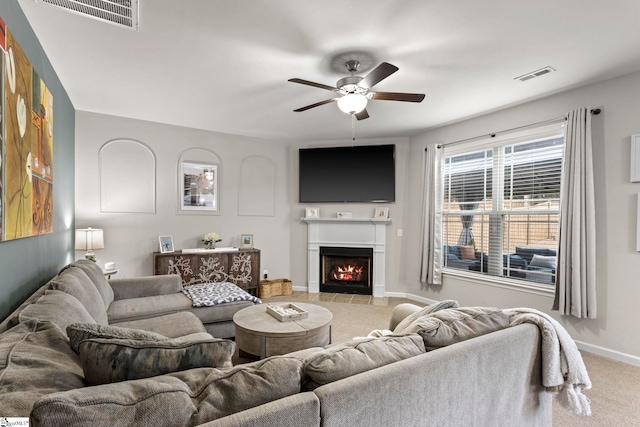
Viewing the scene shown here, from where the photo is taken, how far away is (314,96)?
360 cm

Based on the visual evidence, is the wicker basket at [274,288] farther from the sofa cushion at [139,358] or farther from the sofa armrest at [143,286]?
the sofa cushion at [139,358]

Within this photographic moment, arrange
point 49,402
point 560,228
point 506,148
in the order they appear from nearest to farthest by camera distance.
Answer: point 49,402 → point 560,228 → point 506,148

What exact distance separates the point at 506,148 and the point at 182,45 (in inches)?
148

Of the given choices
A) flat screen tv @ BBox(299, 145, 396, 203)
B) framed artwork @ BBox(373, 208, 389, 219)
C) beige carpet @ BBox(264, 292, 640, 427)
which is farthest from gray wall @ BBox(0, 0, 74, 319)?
framed artwork @ BBox(373, 208, 389, 219)

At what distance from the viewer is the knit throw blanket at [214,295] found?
3053 mm

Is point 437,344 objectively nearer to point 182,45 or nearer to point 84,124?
point 182,45

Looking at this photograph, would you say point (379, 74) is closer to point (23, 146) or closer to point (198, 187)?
point (23, 146)

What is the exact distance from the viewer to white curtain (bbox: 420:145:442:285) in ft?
15.3

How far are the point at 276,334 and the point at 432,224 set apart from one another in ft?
10.4

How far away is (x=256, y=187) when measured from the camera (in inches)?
216

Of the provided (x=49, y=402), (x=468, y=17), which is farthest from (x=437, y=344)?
(x=468, y=17)

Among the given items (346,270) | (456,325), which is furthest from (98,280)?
(346,270)

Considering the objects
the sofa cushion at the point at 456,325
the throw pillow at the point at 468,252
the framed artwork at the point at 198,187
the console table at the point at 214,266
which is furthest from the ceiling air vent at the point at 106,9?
the throw pillow at the point at 468,252

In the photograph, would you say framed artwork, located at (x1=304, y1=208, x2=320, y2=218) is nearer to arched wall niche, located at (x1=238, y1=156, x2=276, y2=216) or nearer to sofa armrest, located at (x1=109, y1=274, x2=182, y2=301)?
arched wall niche, located at (x1=238, y1=156, x2=276, y2=216)
